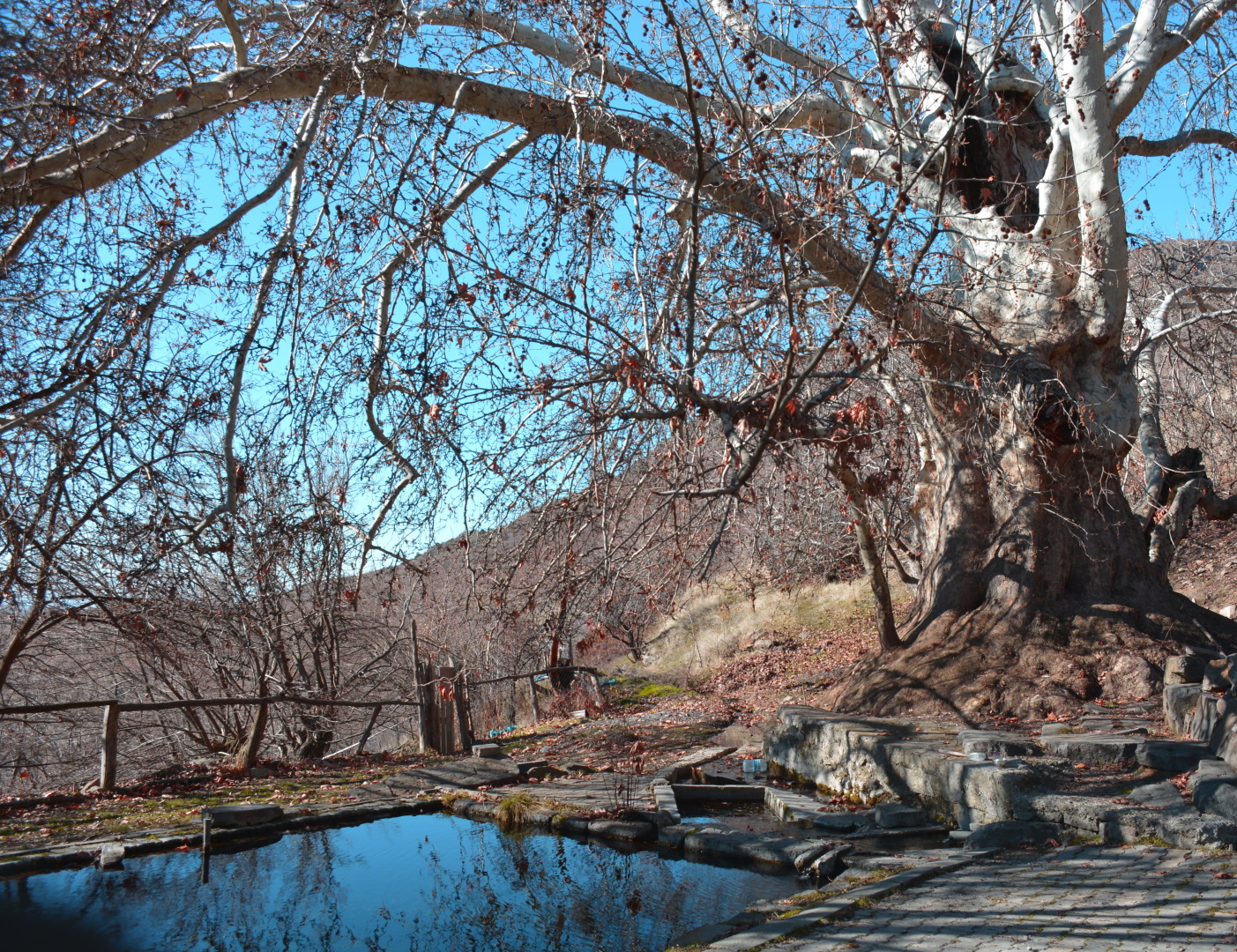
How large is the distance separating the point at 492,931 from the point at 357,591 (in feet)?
7.07

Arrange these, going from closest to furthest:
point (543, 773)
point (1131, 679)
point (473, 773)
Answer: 1. point (1131, 679)
2. point (473, 773)
3. point (543, 773)

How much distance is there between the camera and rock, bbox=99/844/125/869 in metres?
6.50

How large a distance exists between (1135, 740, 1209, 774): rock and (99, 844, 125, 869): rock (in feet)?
24.4

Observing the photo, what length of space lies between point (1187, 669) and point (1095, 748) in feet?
6.19

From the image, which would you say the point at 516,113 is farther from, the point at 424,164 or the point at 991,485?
the point at 991,485

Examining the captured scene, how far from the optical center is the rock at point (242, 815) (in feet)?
23.8

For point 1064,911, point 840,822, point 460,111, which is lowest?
point 840,822

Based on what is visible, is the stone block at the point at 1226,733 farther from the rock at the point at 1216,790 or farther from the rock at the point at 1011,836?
the rock at the point at 1011,836

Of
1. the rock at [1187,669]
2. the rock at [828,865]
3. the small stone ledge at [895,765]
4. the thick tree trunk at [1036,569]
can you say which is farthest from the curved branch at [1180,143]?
the rock at [828,865]

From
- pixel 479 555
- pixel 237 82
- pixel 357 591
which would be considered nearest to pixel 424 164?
pixel 237 82

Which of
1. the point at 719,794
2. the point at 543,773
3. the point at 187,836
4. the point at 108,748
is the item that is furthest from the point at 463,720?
the point at 187,836

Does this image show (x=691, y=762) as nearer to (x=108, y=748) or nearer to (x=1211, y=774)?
(x=1211, y=774)

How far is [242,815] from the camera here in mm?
7340

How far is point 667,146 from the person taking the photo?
23.8ft
